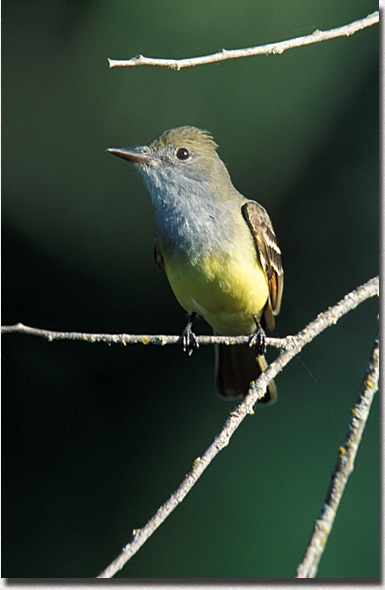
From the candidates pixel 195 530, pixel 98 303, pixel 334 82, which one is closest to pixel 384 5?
pixel 334 82

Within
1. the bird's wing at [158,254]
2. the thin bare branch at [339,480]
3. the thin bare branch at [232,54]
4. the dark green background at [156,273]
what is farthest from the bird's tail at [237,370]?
the thin bare branch at [232,54]

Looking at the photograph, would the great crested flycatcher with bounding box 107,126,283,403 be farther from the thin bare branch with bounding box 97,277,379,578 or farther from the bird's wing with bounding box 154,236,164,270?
the thin bare branch with bounding box 97,277,379,578

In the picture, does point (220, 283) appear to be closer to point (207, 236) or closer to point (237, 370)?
point (207, 236)

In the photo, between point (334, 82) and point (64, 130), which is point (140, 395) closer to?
point (64, 130)

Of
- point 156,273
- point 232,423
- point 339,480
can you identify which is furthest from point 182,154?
point 339,480

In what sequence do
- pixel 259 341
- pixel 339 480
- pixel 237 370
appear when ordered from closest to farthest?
pixel 339 480
pixel 259 341
pixel 237 370

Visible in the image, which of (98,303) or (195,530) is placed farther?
(98,303)
